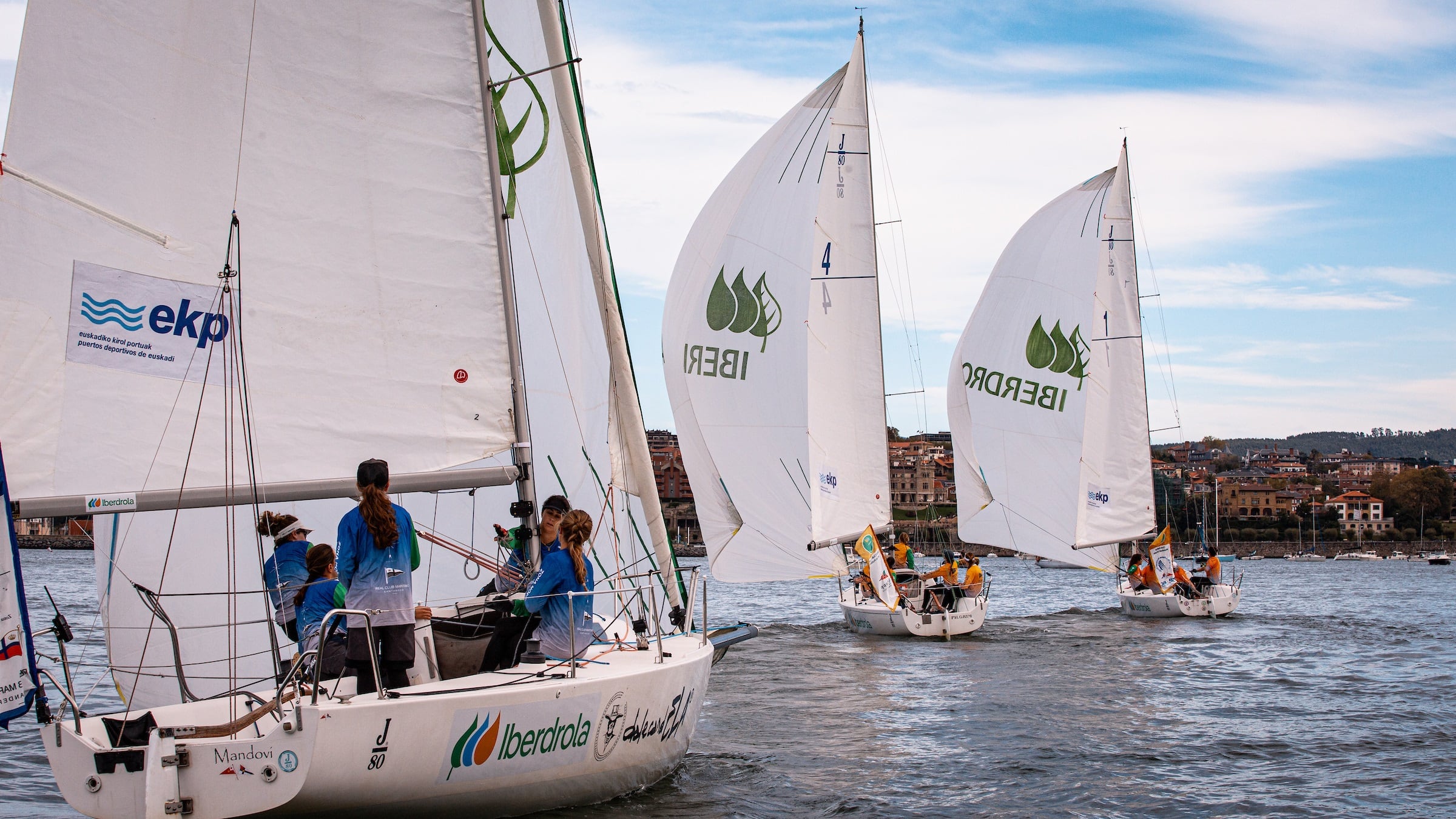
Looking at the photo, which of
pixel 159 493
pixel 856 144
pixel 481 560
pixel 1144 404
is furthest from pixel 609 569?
pixel 1144 404

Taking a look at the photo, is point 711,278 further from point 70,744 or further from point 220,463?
point 70,744

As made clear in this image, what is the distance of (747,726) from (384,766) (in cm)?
550

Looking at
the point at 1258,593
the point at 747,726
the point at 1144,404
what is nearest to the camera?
the point at 747,726

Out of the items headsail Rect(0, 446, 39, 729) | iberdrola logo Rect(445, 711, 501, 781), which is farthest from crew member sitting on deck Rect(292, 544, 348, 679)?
Result: headsail Rect(0, 446, 39, 729)

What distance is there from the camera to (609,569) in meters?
8.84

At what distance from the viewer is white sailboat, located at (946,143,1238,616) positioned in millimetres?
25156

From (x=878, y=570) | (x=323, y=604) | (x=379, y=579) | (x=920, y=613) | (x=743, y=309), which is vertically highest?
(x=743, y=309)

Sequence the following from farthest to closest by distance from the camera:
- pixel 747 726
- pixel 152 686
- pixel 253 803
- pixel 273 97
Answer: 1. pixel 747 726
2. pixel 152 686
3. pixel 273 97
4. pixel 253 803

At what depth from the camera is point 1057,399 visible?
2542 centimetres

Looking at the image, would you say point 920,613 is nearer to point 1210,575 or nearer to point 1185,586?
point 1185,586

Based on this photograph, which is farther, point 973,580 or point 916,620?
point 973,580

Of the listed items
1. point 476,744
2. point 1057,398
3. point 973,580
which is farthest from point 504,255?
point 1057,398

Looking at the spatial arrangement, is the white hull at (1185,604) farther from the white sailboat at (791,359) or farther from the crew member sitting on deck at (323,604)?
the crew member sitting on deck at (323,604)

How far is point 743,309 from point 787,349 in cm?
90
